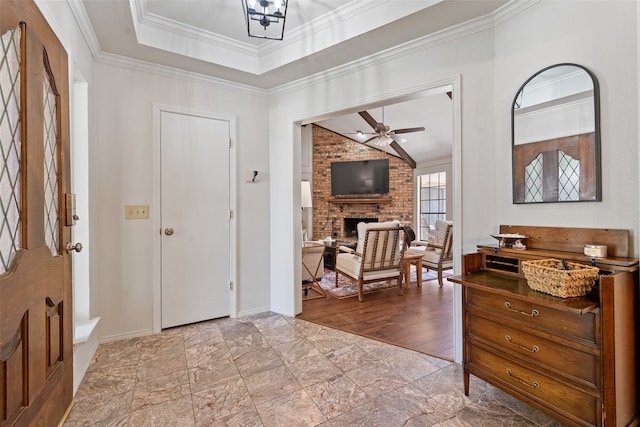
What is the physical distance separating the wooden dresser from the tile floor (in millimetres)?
229

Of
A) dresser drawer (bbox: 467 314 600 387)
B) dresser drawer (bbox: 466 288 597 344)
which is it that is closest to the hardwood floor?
dresser drawer (bbox: 467 314 600 387)

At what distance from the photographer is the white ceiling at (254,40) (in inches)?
80.5

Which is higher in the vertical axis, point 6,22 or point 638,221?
point 6,22

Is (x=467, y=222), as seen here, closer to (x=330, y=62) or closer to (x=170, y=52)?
(x=330, y=62)

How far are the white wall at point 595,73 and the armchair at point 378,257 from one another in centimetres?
189

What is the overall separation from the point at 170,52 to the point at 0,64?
67.5 inches

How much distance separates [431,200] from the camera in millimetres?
7457

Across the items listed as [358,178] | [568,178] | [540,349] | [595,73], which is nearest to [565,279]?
[540,349]

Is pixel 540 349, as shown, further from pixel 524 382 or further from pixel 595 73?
pixel 595 73

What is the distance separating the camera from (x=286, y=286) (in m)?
3.24

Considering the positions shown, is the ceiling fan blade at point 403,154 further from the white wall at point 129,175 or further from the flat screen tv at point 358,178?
the white wall at point 129,175

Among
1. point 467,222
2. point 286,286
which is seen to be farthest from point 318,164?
point 467,222

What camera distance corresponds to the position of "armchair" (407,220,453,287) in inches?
176

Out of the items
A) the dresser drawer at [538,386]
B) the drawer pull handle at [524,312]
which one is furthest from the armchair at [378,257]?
the drawer pull handle at [524,312]
